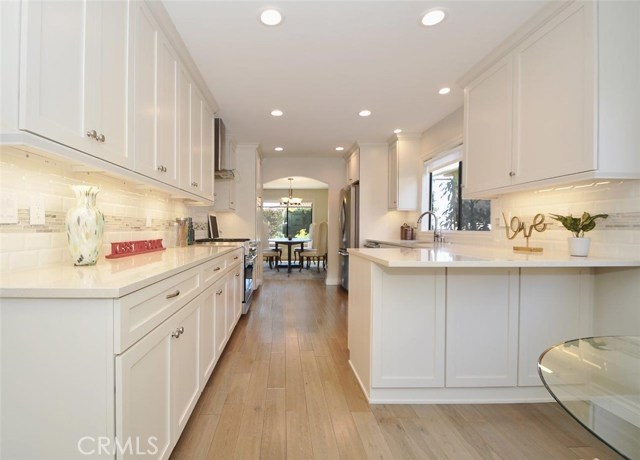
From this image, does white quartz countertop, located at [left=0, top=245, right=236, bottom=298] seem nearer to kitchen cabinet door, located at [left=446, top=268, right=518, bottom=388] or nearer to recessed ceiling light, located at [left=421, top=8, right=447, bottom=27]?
kitchen cabinet door, located at [left=446, top=268, right=518, bottom=388]

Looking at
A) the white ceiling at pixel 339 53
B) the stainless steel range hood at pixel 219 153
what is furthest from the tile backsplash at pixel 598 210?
the stainless steel range hood at pixel 219 153

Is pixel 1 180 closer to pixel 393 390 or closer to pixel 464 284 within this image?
pixel 393 390

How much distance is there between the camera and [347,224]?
5.11 meters

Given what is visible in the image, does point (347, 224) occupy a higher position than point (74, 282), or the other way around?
point (347, 224)

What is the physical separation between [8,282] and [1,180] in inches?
18.1

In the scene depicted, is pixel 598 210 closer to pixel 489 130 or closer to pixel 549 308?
pixel 549 308

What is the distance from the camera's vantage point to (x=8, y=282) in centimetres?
92

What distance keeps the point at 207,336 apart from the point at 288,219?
8208 millimetres

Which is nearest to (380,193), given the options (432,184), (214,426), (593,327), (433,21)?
(432,184)

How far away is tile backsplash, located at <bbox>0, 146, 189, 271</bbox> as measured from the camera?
1.14m

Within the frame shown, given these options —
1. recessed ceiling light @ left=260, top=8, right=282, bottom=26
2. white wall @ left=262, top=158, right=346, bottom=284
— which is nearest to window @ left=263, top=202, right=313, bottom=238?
white wall @ left=262, top=158, right=346, bottom=284

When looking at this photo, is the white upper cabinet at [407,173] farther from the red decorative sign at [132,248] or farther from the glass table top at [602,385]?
the glass table top at [602,385]

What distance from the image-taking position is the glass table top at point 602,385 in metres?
0.66

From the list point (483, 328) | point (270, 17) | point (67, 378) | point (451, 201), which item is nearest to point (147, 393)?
point (67, 378)
